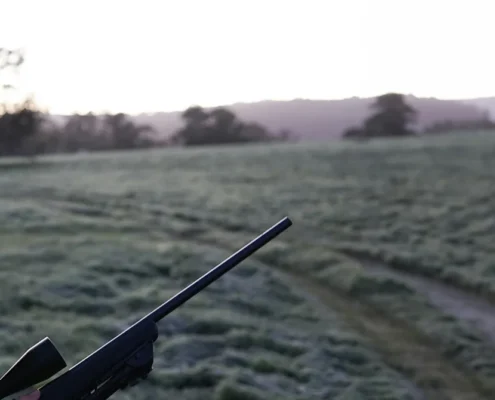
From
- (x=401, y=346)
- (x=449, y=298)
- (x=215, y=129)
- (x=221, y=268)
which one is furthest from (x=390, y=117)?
(x=221, y=268)

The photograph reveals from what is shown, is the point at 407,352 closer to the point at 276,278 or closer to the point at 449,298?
the point at 449,298

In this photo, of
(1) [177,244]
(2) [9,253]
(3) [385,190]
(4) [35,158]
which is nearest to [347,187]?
(3) [385,190]

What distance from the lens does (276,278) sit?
354 inches

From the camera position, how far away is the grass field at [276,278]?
19.8ft

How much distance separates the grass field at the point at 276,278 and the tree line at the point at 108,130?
8.15 feet

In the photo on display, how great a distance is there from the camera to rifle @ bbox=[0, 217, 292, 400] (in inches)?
86.6

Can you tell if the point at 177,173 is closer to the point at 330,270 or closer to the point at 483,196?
the point at 483,196

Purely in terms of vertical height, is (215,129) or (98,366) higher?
(215,129)

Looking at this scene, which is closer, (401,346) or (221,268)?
(221,268)

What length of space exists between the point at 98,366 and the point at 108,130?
19.4 meters

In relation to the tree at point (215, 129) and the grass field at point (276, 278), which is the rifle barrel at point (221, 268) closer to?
the grass field at point (276, 278)

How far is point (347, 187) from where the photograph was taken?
53.0ft

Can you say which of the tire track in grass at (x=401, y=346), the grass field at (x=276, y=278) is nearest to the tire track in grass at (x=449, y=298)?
the grass field at (x=276, y=278)

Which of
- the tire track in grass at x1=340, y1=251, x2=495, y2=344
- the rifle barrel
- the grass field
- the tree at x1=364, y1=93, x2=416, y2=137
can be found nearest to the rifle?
Result: the rifle barrel
